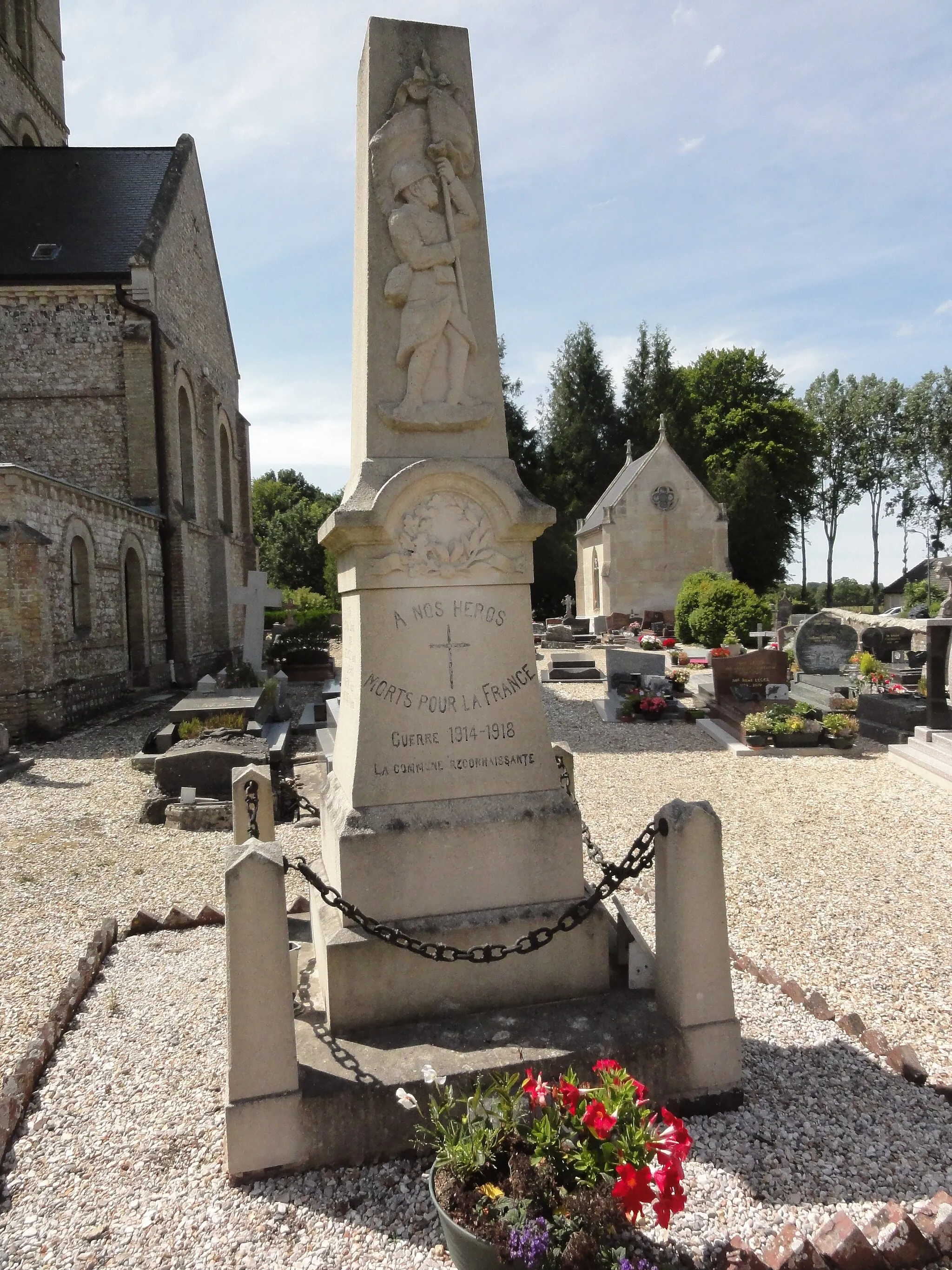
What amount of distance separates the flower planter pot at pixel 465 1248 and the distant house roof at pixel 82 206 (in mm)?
A: 18746

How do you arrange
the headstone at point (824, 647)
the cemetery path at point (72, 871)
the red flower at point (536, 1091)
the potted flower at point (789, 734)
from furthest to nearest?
1. the headstone at point (824, 647)
2. the potted flower at point (789, 734)
3. the cemetery path at point (72, 871)
4. the red flower at point (536, 1091)

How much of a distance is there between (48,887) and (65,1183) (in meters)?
3.55

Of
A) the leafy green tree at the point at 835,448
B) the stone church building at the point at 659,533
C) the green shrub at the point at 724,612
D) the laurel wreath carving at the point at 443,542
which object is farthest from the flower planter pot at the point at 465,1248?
the leafy green tree at the point at 835,448

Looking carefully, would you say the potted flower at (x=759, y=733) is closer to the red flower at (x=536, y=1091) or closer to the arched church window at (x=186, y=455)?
the red flower at (x=536, y=1091)

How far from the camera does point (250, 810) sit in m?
4.38

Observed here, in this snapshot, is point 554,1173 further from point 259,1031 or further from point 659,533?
point 659,533

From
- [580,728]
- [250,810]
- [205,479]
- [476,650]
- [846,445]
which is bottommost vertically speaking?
[580,728]

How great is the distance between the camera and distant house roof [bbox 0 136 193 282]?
17203mm

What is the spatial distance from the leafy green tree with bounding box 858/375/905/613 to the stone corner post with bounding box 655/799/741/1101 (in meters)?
48.3

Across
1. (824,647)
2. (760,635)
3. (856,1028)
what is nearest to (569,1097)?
(856,1028)

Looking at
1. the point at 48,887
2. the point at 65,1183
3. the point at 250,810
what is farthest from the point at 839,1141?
the point at 48,887

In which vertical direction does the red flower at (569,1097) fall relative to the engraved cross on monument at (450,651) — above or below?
below

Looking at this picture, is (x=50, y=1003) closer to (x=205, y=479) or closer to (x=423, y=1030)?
(x=423, y=1030)

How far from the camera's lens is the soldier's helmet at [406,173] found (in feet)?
Result: 11.2
